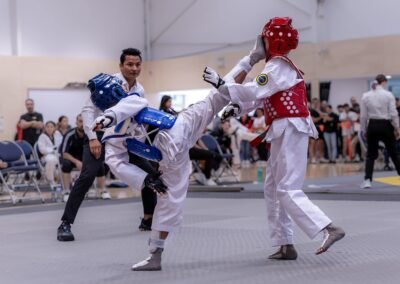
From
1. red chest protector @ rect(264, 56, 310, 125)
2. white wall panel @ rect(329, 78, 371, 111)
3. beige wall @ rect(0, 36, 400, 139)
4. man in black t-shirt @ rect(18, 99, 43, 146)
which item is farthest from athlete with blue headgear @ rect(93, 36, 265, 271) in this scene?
white wall panel @ rect(329, 78, 371, 111)

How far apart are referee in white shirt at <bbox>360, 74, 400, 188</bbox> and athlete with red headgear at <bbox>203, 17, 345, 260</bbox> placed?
6008 millimetres

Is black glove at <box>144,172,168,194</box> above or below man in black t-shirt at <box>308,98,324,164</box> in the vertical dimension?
above

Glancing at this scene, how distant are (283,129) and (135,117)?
3.25ft

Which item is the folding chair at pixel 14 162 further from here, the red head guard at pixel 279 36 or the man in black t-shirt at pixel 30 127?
the red head guard at pixel 279 36

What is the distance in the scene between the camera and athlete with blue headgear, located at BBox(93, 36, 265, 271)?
16.3 ft

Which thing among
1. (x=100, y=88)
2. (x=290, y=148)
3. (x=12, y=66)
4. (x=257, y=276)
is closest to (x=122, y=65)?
(x=100, y=88)

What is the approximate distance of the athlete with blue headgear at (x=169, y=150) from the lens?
16.3 ft

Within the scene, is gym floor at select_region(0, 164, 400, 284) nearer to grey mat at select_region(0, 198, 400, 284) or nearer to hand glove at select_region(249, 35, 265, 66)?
grey mat at select_region(0, 198, 400, 284)

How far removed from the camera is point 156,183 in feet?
16.0

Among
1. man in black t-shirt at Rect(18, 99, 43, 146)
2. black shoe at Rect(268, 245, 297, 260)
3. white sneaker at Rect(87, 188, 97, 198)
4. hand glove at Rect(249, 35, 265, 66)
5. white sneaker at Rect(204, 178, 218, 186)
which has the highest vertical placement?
hand glove at Rect(249, 35, 265, 66)

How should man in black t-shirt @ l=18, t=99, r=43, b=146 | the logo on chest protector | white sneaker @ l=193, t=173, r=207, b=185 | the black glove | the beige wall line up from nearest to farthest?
the black glove < the logo on chest protector < white sneaker @ l=193, t=173, r=207, b=185 < man in black t-shirt @ l=18, t=99, r=43, b=146 < the beige wall

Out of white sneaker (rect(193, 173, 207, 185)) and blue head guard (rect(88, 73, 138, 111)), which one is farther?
white sneaker (rect(193, 173, 207, 185))

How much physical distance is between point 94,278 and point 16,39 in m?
19.0

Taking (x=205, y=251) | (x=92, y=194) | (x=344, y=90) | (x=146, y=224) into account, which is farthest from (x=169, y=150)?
(x=344, y=90)
